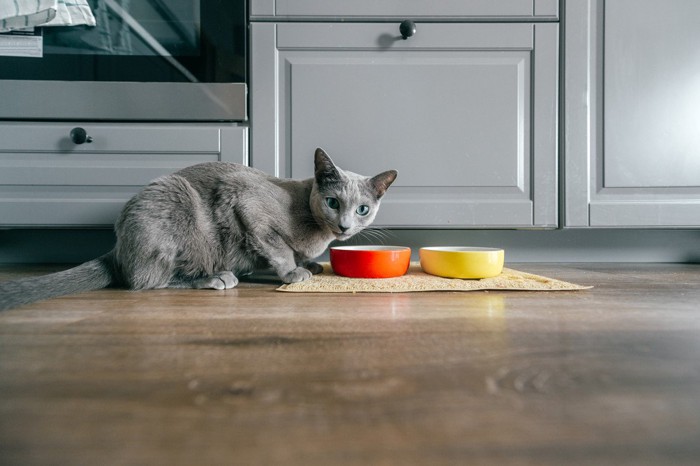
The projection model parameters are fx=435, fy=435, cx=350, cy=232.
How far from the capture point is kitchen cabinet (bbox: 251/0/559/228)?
52.4 inches

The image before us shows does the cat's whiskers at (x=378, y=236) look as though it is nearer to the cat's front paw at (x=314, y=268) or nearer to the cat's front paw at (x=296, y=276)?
the cat's front paw at (x=314, y=268)

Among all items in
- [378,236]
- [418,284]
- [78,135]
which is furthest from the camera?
[378,236]

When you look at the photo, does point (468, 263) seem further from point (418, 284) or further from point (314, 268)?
point (314, 268)

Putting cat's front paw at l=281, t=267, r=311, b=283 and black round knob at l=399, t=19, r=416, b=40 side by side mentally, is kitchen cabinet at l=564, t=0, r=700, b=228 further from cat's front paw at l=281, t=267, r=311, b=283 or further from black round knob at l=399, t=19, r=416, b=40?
cat's front paw at l=281, t=267, r=311, b=283

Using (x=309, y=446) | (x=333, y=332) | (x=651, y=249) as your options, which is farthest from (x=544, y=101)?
(x=309, y=446)

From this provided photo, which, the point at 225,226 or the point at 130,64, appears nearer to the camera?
the point at 225,226

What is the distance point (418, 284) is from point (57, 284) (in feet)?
2.37

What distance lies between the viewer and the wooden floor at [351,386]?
307 millimetres

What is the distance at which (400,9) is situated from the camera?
1.33 meters

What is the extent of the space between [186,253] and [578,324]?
0.80 m

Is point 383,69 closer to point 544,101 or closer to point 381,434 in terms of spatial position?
point 544,101

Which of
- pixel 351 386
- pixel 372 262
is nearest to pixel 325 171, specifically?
pixel 372 262

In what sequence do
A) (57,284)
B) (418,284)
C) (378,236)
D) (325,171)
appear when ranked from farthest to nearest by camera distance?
(378,236), (325,171), (418,284), (57,284)

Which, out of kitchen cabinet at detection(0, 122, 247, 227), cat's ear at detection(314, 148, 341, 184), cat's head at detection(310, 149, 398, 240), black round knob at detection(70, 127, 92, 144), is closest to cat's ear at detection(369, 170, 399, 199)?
cat's head at detection(310, 149, 398, 240)
